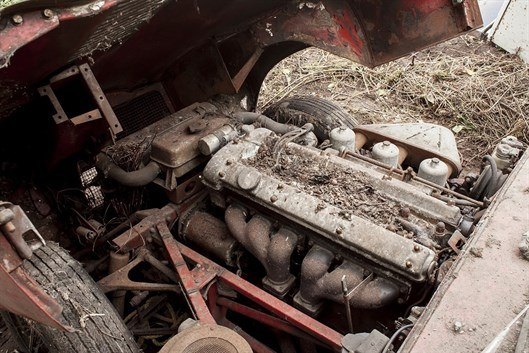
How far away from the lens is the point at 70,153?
292cm

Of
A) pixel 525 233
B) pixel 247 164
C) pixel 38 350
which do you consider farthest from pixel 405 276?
pixel 38 350

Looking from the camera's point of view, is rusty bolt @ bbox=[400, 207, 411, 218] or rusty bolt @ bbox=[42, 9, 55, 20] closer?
rusty bolt @ bbox=[42, 9, 55, 20]

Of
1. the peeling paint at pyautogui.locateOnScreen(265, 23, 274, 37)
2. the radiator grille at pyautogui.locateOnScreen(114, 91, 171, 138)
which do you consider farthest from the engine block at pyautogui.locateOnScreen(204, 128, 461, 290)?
the radiator grille at pyautogui.locateOnScreen(114, 91, 171, 138)

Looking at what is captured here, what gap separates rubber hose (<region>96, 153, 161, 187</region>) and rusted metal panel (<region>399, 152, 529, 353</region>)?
1.74 meters

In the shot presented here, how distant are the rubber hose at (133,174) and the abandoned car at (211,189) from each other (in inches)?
0.5

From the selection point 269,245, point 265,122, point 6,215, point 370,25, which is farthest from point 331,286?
point 370,25

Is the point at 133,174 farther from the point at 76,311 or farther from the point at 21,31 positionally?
the point at 21,31

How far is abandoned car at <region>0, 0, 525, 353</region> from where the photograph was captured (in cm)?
210

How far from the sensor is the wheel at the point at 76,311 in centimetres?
219

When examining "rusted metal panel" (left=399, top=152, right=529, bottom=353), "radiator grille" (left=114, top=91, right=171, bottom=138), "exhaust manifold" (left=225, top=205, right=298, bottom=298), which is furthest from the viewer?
"radiator grille" (left=114, top=91, right=171, bottom=138)

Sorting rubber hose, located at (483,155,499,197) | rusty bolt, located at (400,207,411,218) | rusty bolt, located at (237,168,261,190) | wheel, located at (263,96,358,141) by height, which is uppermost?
rusty bolt, located at (237,168,261,190)

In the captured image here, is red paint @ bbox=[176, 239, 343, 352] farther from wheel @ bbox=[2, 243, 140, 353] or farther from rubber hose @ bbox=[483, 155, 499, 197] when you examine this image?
rubber hose @ bbox=[483, 155, 499, 197]

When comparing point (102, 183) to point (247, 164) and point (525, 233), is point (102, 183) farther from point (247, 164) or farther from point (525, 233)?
point (525, 233)

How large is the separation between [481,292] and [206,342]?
108 centimetres
